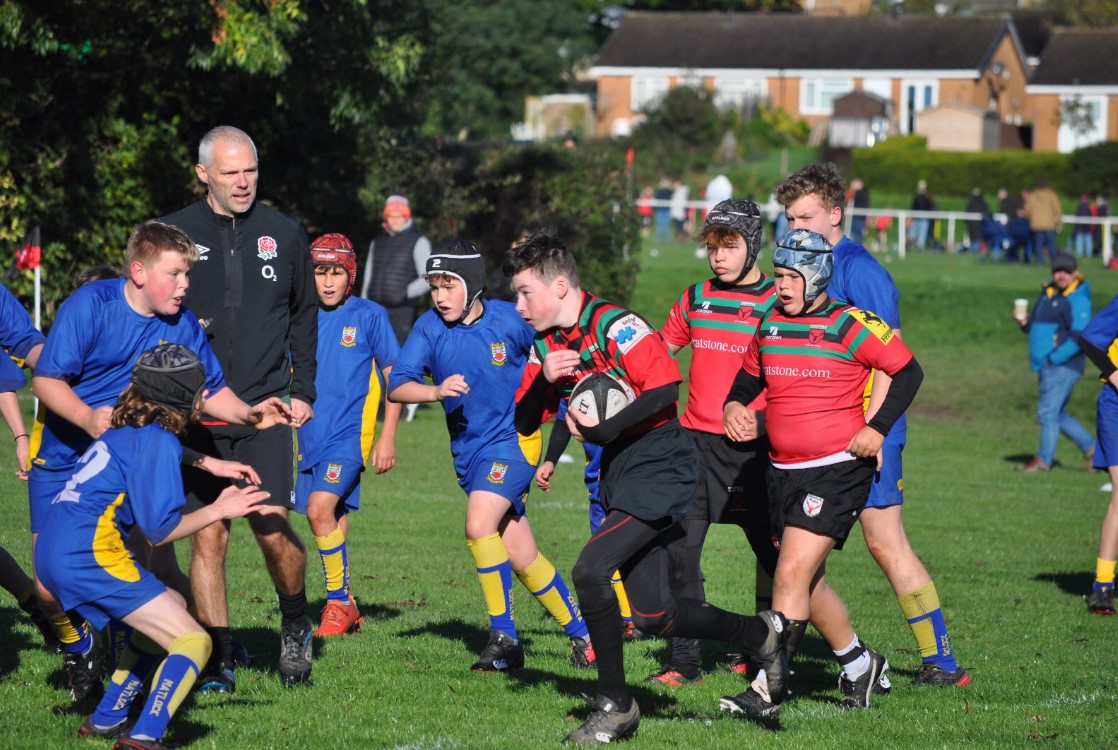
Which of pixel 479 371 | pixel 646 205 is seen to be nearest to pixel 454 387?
pixel 479 371

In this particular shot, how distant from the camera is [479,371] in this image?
7512 mm

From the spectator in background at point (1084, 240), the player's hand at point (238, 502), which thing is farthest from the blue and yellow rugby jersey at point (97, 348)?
the spectator in background at point (1084, 240)

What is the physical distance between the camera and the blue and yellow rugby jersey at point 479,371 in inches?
294

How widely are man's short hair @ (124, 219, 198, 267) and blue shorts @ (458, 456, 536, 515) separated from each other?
6.72 ft

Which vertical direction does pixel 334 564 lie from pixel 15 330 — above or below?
below

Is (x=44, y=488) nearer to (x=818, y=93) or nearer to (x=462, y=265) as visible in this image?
(x=462, y=265)

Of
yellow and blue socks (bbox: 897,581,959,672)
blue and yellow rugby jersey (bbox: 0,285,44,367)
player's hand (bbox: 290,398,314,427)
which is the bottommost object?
yellow and blue socks (bbox: 897,581,959,672)

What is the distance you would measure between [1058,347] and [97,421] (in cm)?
1317

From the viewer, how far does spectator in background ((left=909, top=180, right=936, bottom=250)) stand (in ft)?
135

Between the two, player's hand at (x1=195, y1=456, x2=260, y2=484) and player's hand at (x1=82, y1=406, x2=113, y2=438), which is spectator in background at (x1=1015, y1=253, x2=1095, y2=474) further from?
player's hand at (x1=82, y1=406, x2=113, y2=438)

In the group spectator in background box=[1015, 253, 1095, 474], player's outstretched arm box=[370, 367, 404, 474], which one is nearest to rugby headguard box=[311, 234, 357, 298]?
player's outstretched arm box=[370, 367, 404, 474]

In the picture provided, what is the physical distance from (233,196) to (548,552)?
5.07m

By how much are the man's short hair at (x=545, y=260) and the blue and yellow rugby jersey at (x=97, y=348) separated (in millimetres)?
1454

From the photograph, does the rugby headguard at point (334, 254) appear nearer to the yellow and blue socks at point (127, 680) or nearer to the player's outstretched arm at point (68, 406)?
the player's outstretched arm at point (68, 406)
